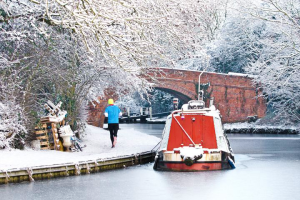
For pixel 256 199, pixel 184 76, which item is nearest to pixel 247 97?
pixel 184 76

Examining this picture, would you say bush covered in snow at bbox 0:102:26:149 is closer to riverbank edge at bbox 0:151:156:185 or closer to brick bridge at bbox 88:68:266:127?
riverbank edge at bbox 0:151:156:185

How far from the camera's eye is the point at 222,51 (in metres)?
40.9

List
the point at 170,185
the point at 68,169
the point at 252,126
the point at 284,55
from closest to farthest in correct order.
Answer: the point at 170,185 < the point at 68,169 < the point at 284,55 < the point at 252,126

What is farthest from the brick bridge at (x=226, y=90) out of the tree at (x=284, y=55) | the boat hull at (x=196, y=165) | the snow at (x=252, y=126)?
the boat hull at (x=196, y=165)

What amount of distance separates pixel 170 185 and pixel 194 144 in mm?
2520

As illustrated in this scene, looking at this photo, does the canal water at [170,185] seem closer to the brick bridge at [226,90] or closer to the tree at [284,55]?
the tree at [284,55]

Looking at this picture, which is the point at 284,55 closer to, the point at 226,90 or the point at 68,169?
the point at 226,90

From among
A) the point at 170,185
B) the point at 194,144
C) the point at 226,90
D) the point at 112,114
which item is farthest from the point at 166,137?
the point at 226,90

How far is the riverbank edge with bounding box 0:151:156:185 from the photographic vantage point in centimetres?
1172

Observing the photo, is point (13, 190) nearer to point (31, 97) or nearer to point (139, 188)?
point (139, 188)

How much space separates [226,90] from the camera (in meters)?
37.6

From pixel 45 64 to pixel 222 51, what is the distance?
87.1 feet

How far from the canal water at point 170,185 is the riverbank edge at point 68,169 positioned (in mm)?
255

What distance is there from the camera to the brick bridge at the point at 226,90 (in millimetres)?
36719
